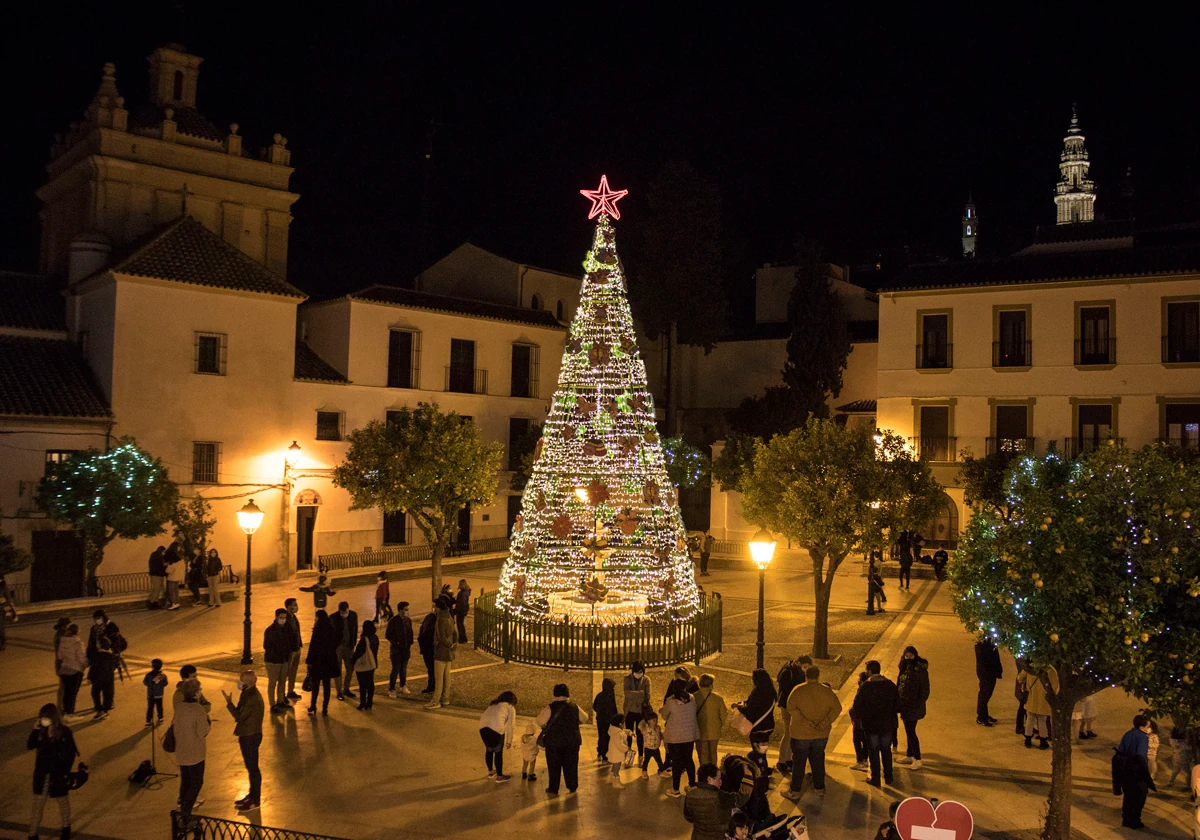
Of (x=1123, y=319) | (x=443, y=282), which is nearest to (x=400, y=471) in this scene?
(x=443, y=282)

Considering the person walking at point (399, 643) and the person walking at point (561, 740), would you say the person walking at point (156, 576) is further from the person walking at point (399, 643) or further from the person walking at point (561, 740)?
the person walking at point (561, 740)

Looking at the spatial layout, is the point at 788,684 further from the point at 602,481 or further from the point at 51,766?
the point at 51,766

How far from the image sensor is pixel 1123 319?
1062 inches

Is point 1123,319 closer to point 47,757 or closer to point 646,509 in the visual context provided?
point 646,509

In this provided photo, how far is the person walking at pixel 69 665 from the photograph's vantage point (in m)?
11.8

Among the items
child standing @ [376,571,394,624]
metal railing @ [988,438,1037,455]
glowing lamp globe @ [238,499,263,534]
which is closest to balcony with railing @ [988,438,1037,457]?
metal railing @ [988,438,1037,455]

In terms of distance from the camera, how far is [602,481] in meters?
15.9

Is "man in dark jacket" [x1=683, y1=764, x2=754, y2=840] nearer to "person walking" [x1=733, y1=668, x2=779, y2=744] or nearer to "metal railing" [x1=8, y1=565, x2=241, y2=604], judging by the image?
"person walking" [x1=733, y1=668, x2=779, y2=744]

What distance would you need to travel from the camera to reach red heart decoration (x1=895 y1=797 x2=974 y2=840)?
217 inches

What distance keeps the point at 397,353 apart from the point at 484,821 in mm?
24156

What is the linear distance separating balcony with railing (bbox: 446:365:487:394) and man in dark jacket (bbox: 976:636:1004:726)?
23219 mm

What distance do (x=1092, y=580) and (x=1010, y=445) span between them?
22109 mm

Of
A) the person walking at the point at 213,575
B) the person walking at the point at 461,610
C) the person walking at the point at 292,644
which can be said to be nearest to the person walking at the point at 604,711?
the person walking at the point at 292,644

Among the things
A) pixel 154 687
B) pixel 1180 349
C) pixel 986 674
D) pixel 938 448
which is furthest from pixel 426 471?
pixel 1180 349
